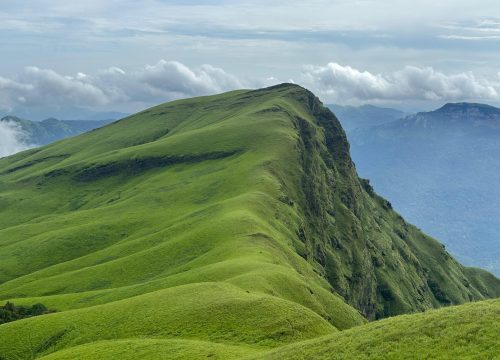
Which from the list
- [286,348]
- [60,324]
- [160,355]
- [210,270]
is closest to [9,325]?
[60,324]

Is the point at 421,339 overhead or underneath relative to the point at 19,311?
overhead

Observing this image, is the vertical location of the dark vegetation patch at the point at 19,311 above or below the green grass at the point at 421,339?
below

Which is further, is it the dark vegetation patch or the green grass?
the dark vegetation patch

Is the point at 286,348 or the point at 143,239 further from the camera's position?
the point at 143,239

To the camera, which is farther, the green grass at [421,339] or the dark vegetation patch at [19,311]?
the dark vegetation patch at [19,311]

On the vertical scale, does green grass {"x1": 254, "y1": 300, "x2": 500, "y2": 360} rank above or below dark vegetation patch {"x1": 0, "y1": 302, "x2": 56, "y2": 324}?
above

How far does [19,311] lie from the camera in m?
134

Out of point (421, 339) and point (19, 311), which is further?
point (19, 311)

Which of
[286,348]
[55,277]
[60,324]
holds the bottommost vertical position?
[55,277]

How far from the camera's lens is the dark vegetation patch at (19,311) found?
129 meters

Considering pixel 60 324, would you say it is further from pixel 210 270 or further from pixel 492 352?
pixel 492 352

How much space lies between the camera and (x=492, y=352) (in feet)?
159

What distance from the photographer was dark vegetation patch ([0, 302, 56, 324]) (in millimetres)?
128750

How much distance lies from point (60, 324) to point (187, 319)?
3131 cm
